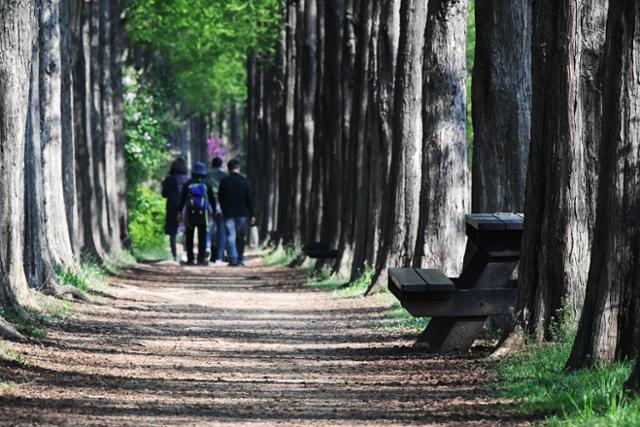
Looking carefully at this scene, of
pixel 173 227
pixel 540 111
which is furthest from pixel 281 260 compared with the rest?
pixel 540 111

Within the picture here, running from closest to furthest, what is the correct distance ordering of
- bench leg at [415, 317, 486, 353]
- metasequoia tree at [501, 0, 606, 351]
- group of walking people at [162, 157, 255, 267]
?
metasequoia tree at [501, 0, 606, 351], bench leg at [415, 317, 486, 353], group of walking people at [162, 157, 255, 267]

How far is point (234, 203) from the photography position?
104 feet

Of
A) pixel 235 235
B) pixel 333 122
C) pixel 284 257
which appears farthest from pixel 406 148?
pixel 284 257

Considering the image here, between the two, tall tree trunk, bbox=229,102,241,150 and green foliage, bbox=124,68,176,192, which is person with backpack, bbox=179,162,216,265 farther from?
tall tree trunk, bbox=229,102,241,150

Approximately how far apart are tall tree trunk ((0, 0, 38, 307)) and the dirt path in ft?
2.98

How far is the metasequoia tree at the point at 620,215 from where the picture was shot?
931 cm

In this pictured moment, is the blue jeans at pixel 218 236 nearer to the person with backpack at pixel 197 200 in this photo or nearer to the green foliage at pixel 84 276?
the person with backpack at pixel 197 200

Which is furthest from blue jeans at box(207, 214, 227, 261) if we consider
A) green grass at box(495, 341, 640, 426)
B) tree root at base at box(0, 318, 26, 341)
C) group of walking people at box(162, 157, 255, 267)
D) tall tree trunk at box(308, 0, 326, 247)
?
green grass at box(495, 341, 640, 426)

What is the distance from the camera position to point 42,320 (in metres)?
14.9

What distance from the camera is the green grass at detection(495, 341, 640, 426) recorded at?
25.8ft

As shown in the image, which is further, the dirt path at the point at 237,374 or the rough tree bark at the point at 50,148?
the rough tree bark at the point at 50,148

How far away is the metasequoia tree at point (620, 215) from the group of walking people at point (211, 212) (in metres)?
21.1

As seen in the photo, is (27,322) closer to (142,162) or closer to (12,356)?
(12,356)

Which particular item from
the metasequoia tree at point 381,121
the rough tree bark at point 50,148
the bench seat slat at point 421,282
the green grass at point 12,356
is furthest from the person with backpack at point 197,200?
the green grass at point 12,356
